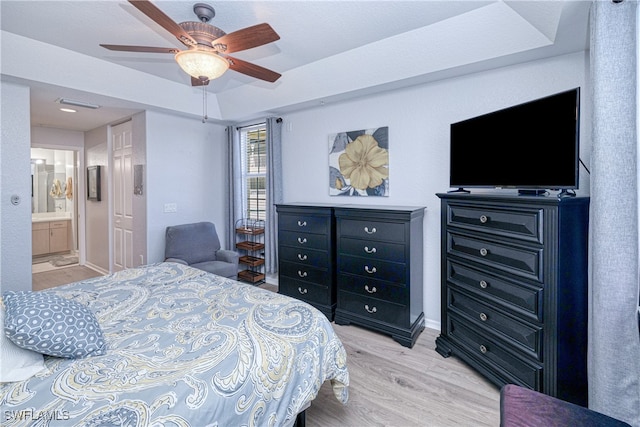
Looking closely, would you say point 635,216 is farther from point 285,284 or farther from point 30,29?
point 30,29

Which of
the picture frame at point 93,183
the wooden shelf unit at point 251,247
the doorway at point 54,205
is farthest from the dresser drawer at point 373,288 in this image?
the doorway at point 54,205

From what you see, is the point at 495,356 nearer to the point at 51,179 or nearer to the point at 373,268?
the point at 373,268

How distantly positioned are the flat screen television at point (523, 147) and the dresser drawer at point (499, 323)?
2.86 feet

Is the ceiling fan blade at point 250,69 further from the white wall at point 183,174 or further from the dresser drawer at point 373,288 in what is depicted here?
the white wall at point 183,174

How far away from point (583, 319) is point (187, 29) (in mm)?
3009

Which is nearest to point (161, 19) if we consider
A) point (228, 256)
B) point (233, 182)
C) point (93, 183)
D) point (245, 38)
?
point (245, 38)

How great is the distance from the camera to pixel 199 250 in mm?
3791

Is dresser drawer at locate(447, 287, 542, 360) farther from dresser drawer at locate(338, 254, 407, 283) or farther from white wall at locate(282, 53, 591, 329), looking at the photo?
white wall at locate(282, 53, 591, 329)

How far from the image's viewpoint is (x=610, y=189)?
1316 millimetres

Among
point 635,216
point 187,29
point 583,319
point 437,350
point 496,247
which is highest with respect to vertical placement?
point 187,29

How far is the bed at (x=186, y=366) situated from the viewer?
931 mm

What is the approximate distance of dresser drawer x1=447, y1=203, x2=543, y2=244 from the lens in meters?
1.71

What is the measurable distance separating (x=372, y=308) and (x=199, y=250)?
238 cm

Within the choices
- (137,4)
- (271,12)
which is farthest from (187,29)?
(271,12)
